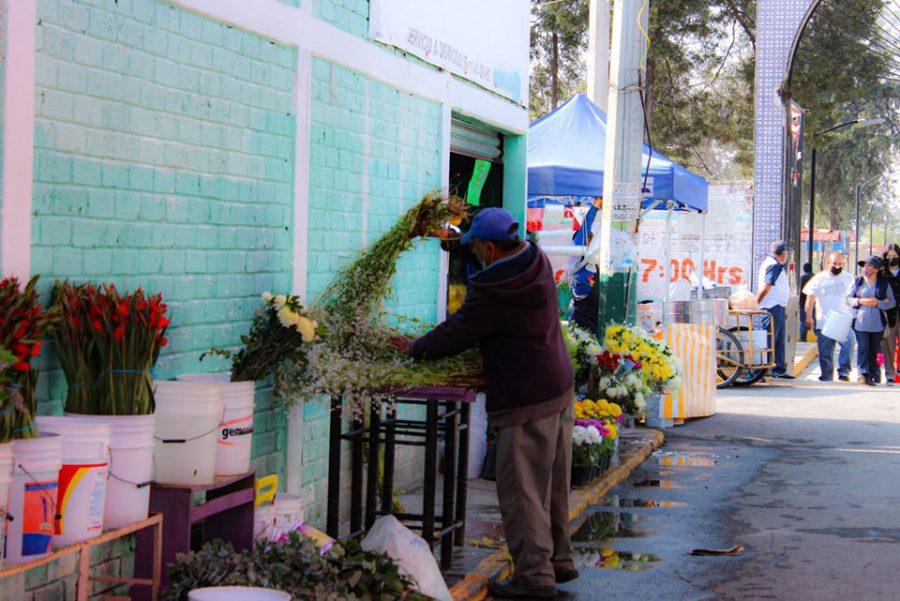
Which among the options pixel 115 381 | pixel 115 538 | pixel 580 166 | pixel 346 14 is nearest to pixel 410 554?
pixel 115 538

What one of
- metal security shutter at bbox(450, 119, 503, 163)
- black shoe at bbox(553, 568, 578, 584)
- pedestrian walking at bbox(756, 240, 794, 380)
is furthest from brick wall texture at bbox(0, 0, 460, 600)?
pedestrian walking at bbox(756, 240, 794, 380)

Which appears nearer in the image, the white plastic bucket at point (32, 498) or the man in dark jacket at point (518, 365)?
the white plastic bucket at point (32, 498)

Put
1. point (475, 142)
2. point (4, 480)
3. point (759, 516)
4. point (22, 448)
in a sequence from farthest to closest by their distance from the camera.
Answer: point (475, 142) < point (759, 516) < point (22, 448) < point (4, 480)

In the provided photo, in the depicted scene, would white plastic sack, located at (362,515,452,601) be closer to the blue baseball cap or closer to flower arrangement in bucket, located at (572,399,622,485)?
the blue baseball cap

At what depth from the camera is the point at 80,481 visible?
4.28m

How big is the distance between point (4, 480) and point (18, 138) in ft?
4.69

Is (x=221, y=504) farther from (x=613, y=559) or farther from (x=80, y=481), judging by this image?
(x=613, y=559)

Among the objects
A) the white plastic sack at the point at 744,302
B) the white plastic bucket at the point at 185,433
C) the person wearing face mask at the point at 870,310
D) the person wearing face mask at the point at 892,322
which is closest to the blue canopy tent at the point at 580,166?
the white plastic sack at the point at 744,302

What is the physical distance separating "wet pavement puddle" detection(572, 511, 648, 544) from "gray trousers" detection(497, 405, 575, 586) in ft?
5.57

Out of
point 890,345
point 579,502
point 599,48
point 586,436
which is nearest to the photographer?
point 579,502

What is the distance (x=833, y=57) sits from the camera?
39656mm

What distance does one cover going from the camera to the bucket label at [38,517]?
4.08 m

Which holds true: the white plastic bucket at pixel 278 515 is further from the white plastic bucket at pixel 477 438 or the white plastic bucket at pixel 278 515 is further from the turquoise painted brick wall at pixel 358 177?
the white plastic bucket at pixel 477 438

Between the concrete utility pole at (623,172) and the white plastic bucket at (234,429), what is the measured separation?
672cm
